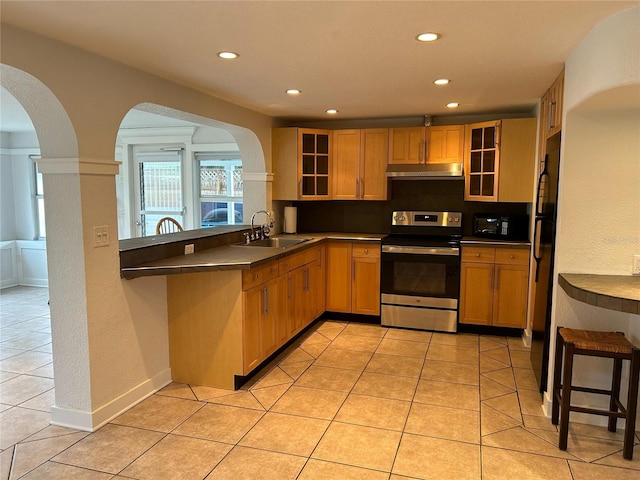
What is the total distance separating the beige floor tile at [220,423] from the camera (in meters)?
2.81

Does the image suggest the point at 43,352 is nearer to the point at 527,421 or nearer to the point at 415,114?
the point at 527,421

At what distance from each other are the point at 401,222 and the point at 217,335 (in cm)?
278

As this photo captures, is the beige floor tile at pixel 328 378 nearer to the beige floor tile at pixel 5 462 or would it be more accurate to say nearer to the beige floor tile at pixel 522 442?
the beige floor tile at pixel 522 442

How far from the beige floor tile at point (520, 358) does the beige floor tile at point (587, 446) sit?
1.15 metres

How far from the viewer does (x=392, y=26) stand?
235cm

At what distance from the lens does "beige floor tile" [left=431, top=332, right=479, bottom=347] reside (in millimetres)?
4531

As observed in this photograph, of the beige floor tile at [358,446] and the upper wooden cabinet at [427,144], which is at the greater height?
the upper wooden cabinet at [427,144]

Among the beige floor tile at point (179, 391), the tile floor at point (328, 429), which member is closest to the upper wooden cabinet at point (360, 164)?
the tile floor at point (328, 429)

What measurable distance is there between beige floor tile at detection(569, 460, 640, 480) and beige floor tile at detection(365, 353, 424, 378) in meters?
1.39

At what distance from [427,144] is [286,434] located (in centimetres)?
337

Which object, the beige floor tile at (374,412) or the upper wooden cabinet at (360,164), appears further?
the upper wooden cabinet at (360,164)

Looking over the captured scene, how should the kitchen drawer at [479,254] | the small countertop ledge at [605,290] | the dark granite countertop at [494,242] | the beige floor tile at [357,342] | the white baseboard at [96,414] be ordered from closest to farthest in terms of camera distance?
the small countertop ledge at [605,290] → the white baseboard at [96,414] → the beige floor tile at [357,342] → the dark granite countertop at [494,242] → the kitchen drawer at [479,254]

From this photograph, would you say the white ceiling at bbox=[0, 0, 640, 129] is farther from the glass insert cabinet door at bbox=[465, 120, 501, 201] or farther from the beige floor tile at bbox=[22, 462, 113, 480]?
the beige floor tile at bbox=[22, 462, 113, 480]

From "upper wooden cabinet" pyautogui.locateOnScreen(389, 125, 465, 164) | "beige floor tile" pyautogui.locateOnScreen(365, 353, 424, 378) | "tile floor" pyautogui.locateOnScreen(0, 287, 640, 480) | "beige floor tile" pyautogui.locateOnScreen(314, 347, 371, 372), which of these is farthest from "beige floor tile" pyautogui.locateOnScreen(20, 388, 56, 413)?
"upper wooden cabinet" pyautogui.locateOnScreen(389, 125, 465, 164)
